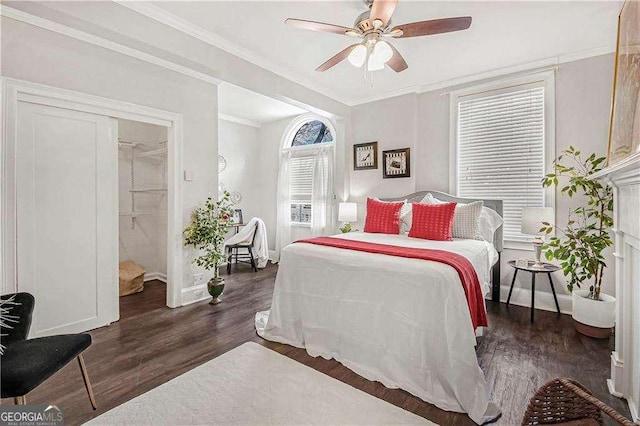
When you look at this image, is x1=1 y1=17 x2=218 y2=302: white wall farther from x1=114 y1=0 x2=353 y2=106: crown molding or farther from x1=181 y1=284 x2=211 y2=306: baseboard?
x1=114 y1=0 x2=353 y2=106: crown molding

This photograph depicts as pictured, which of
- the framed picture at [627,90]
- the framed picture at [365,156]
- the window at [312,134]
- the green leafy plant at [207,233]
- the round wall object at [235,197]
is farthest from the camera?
the round wall object at [235,197]

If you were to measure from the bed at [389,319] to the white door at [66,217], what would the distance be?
166cm

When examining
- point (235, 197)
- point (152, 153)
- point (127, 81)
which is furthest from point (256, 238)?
point (127, 81)

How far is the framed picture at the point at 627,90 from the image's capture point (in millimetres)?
1474

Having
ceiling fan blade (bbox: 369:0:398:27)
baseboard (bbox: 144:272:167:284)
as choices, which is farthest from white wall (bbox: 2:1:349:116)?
baseboard (bbox: 144:272:167:284)

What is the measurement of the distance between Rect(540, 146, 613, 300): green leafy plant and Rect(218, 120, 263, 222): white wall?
4950 millimetres

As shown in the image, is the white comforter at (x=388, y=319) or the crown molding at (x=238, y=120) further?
the crown molding at (x=238, y=120)

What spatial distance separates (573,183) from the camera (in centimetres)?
307

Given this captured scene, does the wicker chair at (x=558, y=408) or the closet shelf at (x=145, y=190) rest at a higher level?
the closet shelf at (x=145, y=190)

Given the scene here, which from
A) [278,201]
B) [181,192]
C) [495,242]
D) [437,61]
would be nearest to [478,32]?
[437,61]

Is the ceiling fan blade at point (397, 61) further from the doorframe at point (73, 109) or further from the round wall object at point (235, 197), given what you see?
the round wall object at point (235, 197)

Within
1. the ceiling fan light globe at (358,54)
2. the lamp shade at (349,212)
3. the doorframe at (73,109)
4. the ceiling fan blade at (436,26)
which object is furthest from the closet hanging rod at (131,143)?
the ceiling fan blade at (436,26)

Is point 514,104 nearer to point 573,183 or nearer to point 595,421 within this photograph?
point 573,183

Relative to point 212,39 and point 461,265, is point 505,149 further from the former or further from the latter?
point 212,39
